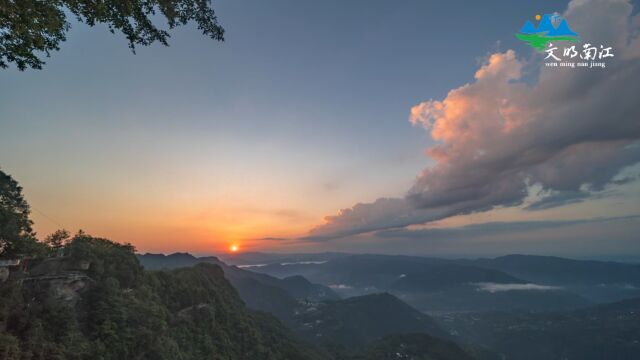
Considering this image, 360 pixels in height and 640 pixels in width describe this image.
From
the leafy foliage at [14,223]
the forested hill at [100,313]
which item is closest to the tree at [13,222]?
the leafy foliage at [14,223]

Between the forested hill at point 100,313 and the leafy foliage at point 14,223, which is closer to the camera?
the forested hill at point 100,313

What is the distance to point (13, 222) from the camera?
51.4m

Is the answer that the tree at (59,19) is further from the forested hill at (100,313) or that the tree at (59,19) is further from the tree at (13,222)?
the tree at (13,222)

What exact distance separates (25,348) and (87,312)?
919 inches

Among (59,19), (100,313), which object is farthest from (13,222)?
(59,19)

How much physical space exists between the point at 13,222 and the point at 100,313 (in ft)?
66.4

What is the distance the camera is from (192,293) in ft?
362

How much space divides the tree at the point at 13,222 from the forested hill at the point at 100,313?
3935mm

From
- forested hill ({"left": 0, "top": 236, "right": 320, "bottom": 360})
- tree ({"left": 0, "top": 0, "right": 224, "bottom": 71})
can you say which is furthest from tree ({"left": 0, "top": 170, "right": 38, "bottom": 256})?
tree ({"left": 0, "top": 0, "right": 224, "bottom": 71})

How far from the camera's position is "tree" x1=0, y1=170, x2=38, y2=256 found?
165 feet

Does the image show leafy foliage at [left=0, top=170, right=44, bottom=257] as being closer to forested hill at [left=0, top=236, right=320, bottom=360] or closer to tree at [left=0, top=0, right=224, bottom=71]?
forested hill at [left=0, top=236, right=320, bottom=360]

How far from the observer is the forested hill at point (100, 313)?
136 ft

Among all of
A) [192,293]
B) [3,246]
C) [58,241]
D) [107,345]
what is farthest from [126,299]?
[192,293]

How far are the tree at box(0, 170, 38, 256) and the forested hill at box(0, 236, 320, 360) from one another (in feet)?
12.9
